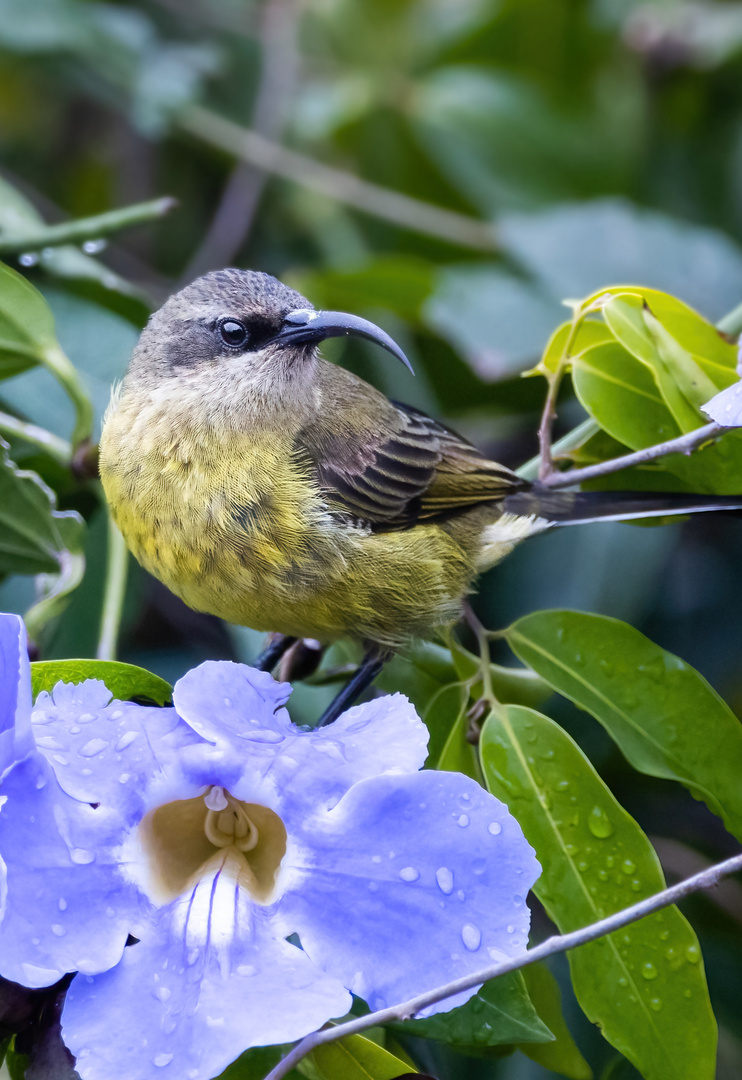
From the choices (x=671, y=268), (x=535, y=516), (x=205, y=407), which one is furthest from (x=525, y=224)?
(x=205, y=407)

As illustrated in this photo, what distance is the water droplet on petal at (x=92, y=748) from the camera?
968mm

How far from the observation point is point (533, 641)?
1426 mm

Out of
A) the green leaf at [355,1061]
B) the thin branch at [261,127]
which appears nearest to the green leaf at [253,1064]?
the green leaf at [355,1061]

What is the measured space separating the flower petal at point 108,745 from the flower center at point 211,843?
7cm

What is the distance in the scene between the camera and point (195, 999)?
0.92 metres

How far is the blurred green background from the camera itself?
88.2 inches

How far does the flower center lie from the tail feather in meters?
0.82

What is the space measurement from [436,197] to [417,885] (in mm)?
2809

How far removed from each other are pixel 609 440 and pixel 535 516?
1.71ft

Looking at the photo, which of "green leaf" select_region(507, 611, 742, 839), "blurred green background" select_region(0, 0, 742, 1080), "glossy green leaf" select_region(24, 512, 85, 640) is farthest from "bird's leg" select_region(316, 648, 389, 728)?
"glossy green leaf" select_region(24, 512, 85, 640)

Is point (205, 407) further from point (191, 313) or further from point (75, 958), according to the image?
point (75, 958)

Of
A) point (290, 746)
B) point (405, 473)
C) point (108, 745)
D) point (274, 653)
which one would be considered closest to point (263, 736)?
point (290, 746)

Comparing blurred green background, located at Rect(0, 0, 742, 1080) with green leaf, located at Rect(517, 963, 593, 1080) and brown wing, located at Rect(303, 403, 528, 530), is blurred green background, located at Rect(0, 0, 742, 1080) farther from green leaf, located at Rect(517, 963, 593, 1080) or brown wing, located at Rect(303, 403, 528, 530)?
green leaf, located at Rect(517, 963, 593, 1080)

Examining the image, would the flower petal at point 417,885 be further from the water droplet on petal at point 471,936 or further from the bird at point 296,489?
the bird at point 296,489
